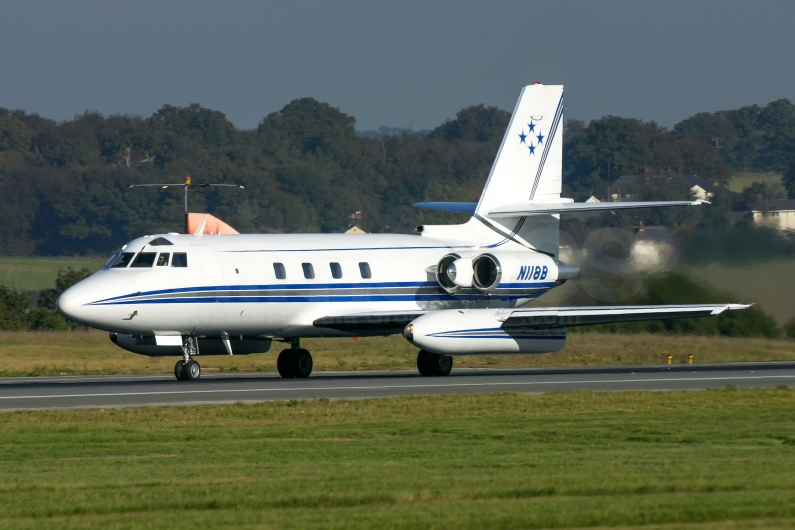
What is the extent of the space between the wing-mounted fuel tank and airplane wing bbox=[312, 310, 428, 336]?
1824 millimetres

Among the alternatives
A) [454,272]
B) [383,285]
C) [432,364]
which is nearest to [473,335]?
[432,364]

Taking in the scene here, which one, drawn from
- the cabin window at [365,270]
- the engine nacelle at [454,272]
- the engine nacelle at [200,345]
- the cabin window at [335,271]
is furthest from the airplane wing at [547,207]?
the engine nacelle at [200,345]

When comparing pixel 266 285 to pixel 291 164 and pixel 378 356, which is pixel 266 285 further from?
pixel 291 164

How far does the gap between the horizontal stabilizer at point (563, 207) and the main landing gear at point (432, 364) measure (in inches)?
176

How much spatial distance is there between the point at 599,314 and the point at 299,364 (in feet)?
23.4

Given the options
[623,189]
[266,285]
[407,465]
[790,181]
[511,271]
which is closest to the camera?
[407,465]

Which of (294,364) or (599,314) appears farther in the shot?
(294,364)

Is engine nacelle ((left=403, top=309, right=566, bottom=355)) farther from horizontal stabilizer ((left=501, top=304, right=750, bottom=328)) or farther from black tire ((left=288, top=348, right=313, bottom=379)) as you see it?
black tire ((left=288, top=348, right=313, bottom=379))

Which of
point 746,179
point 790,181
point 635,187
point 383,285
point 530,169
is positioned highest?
point 746,179

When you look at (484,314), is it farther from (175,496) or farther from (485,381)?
(175,496)

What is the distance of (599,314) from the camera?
32.1m

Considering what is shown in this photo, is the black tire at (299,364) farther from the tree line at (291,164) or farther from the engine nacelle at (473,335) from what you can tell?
the tree line at (291,164)

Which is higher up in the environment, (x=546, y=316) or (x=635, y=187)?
(x=635, y=187)

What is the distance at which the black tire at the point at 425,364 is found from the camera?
3259 centimetres
